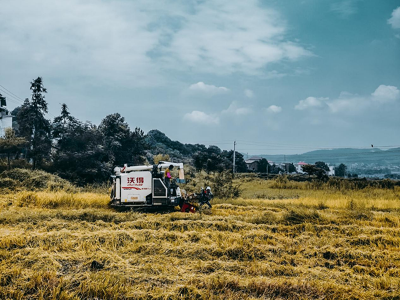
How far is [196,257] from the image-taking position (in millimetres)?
6672

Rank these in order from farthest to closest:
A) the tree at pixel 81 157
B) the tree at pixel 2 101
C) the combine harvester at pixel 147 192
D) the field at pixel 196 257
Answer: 1. the tree at pixel 2 101
2. the tree at pixel 81 157
3. the combine harvester at pixel 147 192
4. the field at pixel 196 257

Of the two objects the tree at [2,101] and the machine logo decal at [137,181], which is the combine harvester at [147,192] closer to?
the machine logo decal at [137,181]

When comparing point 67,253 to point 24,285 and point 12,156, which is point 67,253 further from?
point 12,156

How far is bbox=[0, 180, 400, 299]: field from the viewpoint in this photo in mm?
5348

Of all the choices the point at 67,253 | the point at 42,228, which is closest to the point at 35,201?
the point at 42,228

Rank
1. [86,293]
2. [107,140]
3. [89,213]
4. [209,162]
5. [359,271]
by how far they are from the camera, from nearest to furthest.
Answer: [86,293]
[359,271]
[89,213]
[107,140]
[209,162]

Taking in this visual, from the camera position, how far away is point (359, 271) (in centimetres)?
634

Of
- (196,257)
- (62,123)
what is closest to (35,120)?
(62,123)

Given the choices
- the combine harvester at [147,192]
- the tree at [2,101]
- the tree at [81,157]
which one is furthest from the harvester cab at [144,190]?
the tree at [2,101]

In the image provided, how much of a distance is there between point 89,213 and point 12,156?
2357 centimetres

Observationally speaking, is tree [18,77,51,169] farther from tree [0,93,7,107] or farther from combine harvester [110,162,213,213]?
combine harvester [110,162,213,213]

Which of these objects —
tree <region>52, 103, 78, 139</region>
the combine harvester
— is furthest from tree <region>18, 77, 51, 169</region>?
the combine harvester

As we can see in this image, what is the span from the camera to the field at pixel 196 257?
535 centimetres

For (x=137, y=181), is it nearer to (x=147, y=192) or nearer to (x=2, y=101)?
(x=147, y=192)
